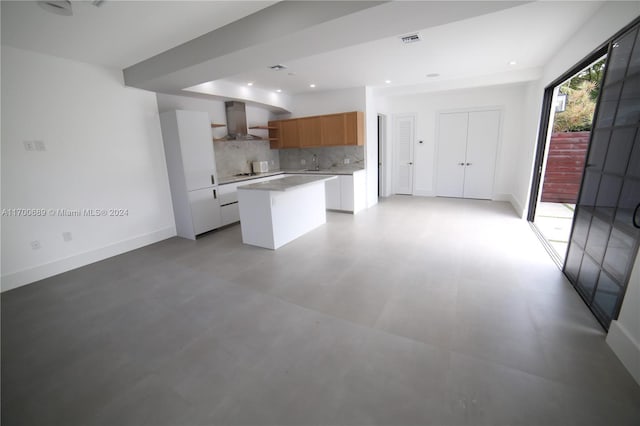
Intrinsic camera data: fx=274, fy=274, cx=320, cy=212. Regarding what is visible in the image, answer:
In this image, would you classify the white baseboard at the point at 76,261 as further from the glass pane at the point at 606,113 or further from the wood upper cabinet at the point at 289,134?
the glass pane at the point at 606,113

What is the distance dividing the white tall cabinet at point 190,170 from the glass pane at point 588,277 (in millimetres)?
4887

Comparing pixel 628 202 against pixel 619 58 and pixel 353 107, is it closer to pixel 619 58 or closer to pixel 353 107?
pixel 619 58

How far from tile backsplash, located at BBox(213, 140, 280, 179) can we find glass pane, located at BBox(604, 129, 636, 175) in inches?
213

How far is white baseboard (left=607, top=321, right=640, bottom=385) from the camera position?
1627mm

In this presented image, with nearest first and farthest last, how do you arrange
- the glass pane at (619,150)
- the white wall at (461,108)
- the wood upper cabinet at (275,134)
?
the glass pane at (619,150), the white wall at (461,108), the wood upper cabinet at (275,134)

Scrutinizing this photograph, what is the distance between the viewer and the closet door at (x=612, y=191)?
1.90 meters

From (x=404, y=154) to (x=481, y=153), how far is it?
5.75 feet

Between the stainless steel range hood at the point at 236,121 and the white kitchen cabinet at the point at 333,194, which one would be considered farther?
the white kitchen cabinet at the point at 333,194

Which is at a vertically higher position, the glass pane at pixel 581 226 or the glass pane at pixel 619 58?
the glass pane at pixel 619 58

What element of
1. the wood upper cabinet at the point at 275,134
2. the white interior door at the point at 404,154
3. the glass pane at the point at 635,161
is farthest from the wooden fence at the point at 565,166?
the wood upper cabinet at the point at 275,134

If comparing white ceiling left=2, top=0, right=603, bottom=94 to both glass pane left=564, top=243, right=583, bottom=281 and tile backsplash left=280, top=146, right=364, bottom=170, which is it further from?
glass pane left=564, top=243, right=583, bottom=281

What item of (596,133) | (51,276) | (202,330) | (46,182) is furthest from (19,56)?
(596,133)

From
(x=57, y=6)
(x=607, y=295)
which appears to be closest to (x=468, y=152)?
(x=607, y=295)

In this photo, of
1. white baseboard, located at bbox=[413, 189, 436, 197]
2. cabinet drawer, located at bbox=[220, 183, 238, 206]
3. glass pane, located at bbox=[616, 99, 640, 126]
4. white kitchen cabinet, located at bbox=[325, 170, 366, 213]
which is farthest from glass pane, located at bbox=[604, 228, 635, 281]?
white baseboard, located at bbox=[413, 189, 436, 197]
